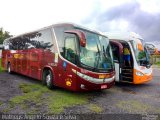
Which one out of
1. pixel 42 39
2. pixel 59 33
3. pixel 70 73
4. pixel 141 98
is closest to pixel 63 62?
pixel 70 73

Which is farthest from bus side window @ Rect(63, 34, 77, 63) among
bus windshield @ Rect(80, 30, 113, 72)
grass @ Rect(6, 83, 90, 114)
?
grass @ Rect(6, 83, 90, 114)

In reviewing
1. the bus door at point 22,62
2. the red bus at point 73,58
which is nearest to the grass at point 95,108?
the red bus at point 73,58

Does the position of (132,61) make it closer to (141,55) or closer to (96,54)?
(141,55)

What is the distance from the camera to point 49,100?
877cm

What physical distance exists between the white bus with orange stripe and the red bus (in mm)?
2205

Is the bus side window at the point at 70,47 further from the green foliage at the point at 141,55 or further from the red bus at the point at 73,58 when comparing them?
the green foliage at the point at 141,55

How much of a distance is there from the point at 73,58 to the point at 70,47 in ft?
1.85

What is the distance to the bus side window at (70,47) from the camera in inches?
369

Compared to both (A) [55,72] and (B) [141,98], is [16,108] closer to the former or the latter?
(A) [55,72]

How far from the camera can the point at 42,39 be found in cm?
1216

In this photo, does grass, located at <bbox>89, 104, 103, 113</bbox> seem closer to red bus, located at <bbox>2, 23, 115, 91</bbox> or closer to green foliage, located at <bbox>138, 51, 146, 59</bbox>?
red bus, located at <bbox>2, 23, 115, 91</bbox>

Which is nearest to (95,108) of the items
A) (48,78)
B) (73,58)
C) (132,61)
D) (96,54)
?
(73,58)

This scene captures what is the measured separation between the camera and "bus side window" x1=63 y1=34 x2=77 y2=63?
30.8ft

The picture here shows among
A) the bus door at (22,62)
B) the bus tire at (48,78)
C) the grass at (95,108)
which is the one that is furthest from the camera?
the bus door at (22,62)
